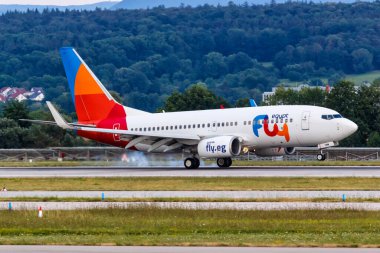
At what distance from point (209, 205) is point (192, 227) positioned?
22.2 ft

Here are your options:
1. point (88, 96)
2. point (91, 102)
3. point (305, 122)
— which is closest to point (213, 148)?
point (305, 122)

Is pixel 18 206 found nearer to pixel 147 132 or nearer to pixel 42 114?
pixel 147 132

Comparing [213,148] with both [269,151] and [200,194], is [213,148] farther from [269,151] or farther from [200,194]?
[200,194]

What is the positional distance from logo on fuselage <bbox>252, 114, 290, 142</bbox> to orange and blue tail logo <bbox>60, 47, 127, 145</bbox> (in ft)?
34.2

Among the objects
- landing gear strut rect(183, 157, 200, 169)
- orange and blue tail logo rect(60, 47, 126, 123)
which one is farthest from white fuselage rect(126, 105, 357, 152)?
orange and blue tail logo rect(60, 47, 126, 123)

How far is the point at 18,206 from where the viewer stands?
131ft

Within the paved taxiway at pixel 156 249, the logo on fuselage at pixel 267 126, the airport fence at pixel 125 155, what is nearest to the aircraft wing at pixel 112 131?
the logo on fuselage at pixel 267 126

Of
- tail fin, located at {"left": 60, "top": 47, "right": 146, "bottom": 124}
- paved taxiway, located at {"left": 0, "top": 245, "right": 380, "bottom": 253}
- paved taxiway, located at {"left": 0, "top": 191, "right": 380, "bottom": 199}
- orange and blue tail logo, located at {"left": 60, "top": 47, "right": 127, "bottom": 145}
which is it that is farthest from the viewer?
tail fin, located at {"left": 60, "top": 47, "right": 146, "bottom": 124}

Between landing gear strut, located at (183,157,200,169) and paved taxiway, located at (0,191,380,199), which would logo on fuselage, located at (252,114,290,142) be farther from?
paved taxiway, located at (0,191,380,199)

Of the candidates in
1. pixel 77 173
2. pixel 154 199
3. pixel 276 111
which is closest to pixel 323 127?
pixel 276 111

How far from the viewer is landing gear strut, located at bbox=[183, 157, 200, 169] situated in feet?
226

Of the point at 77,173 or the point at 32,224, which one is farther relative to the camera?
the point at 77,173

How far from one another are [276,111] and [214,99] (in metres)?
Answer: 65.1

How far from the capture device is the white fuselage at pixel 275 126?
66.1 meters
